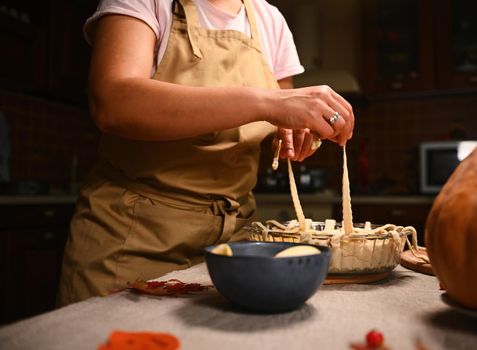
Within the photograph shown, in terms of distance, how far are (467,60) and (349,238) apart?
2478 millimetres

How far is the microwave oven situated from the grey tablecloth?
2.23m

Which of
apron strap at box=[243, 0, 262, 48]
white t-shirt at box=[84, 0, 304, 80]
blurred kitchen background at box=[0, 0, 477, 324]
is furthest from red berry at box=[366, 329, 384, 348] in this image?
blurred kitchen background at box=[0, 0, 477, 324]

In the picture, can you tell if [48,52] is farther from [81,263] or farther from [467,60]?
[467,60]

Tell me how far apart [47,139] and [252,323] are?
9.13ft

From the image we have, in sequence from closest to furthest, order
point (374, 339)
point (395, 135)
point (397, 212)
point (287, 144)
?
point (374, 339)
point (287, 144)
point (397, 212)
point (395, 135)

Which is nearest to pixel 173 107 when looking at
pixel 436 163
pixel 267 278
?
pixel 267 278

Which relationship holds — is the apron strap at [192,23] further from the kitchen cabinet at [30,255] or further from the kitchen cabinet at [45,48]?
the kitchen cabinet at [45,48]

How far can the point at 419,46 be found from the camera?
2.78 meters

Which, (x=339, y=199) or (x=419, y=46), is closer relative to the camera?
(x=339, y=199)

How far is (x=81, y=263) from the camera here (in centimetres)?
89

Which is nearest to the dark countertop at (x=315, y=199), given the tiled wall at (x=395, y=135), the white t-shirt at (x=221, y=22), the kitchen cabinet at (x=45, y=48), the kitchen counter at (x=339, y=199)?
the kitchen counter at (x=339, y=199)

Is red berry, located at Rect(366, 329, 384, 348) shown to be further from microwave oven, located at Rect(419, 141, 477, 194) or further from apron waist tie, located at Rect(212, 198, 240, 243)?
microwave oven, located at Rect(419, 141, 477, 194)

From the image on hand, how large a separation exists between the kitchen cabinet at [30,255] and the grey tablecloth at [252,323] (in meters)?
1.77

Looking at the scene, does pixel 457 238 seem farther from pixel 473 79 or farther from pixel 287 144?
pixel 473 79
